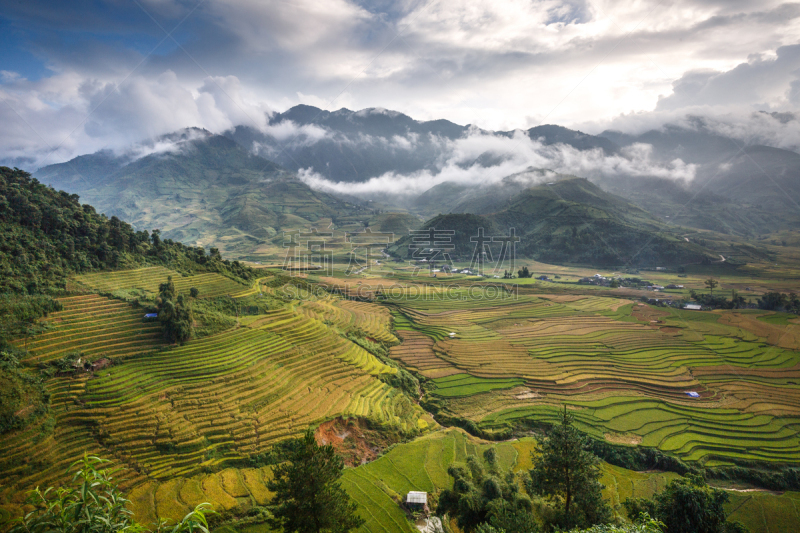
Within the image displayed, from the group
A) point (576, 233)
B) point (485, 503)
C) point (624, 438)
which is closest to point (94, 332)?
point (485, 503)

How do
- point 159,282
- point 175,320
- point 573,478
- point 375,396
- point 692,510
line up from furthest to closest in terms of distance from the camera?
point 159,282
point 375,396
point 175,320
point 573,478
point 692,510

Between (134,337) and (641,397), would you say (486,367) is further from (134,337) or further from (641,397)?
(134,337)

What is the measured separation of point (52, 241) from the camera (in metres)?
33.5

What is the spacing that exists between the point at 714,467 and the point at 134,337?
50251 mm

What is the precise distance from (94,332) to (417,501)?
29.3m

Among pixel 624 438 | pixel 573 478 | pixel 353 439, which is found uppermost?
pixel 573 478

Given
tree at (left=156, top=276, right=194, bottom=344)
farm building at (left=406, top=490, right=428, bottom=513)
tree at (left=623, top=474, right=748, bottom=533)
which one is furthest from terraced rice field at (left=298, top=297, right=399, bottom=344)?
tree at (left=623, top=474, right=748, bottom=533)

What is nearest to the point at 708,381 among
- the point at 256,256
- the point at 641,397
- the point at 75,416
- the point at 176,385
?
the point at 641,397

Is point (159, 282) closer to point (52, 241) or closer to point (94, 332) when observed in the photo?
Result: point (52, 241)

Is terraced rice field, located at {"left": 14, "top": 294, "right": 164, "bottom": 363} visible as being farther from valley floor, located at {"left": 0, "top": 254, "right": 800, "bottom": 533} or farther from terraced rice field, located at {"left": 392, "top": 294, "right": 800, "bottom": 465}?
terraced rice field, located at {"left": 392, "top": 294, "right": 800, "bottom": 465}

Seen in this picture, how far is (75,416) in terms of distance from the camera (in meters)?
22.6

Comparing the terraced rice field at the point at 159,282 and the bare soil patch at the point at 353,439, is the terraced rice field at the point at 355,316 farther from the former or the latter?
the bare soil patch at the point at 353,439

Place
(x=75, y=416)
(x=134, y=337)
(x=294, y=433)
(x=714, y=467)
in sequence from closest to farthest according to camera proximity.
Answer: (x=75, y=416) < (x=294, y=433) < (x=714, y=467) < (x=134, y=337)

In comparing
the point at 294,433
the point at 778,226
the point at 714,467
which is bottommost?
the point at 714,467
